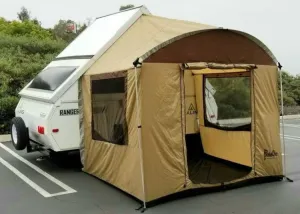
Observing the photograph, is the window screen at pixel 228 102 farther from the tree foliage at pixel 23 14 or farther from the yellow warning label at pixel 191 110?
the tree foliage at pixel 23 14

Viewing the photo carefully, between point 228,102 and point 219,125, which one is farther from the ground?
point 228,102

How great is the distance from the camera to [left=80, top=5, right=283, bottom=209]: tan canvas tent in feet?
18.1

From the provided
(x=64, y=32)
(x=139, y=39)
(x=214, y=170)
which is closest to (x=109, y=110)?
(x=139, y=39)

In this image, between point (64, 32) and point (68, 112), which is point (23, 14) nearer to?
point (64, 32)

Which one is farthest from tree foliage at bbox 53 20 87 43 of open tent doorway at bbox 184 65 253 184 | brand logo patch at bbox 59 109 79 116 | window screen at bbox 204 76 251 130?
brand logo patch at bbox 59 109 79 116

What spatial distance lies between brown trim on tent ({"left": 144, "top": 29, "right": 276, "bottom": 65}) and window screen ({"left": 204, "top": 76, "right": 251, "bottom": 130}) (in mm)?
586

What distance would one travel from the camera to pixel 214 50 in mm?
6102

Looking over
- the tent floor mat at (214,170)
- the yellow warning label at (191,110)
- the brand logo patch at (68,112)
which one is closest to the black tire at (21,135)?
the brand logo patch at (68,112)

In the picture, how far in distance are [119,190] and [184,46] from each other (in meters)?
2.56

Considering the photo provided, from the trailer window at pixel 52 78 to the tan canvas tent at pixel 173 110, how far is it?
0.49 metres

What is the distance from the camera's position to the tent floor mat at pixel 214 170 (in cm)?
664

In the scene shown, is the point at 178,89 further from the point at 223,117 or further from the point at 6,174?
the point at 6,174

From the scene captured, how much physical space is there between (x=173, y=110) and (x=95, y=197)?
1.87m

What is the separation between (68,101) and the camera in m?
7.26
